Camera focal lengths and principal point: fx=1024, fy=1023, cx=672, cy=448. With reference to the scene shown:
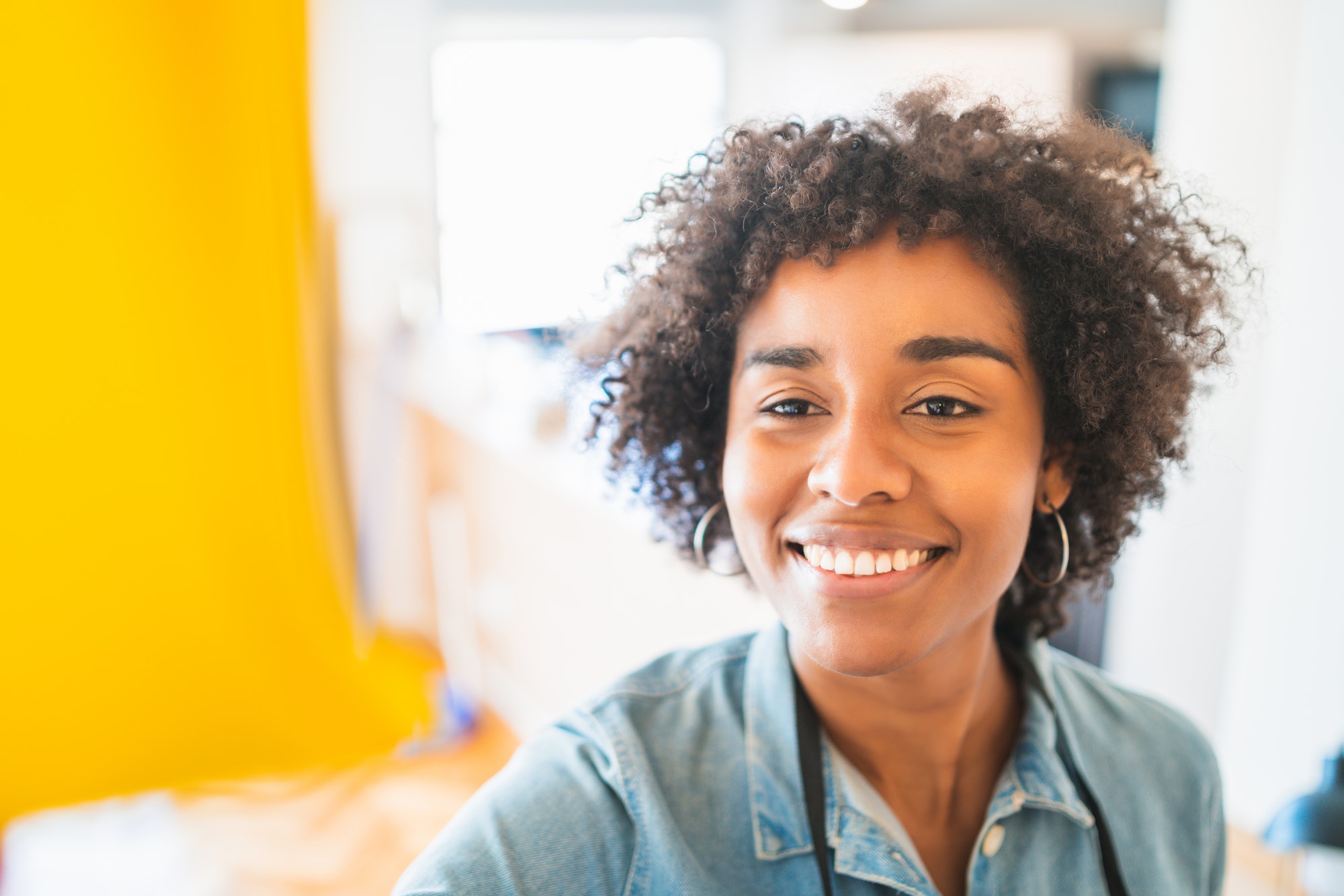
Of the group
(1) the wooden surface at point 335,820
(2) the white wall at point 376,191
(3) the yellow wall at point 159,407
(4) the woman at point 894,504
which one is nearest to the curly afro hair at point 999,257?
(4) the woman at point 894,504

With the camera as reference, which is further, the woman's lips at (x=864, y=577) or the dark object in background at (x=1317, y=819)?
the dark object in background at (x=1317, y=819)

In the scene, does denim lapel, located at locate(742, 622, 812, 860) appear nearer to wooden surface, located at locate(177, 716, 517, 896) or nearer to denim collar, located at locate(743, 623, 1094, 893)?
denim collar, located at locate(743, 623, 1094, 893)

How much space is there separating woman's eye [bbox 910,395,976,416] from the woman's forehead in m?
0.06

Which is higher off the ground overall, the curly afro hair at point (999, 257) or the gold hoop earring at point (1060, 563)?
the curly afro hair at point (999, 257)

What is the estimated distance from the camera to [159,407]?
192cm

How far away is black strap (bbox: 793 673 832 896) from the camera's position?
102 cm

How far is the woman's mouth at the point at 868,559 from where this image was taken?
97 cm

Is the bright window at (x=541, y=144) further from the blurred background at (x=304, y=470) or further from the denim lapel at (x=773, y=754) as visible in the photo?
the denim lapel at (x=773, y=754)

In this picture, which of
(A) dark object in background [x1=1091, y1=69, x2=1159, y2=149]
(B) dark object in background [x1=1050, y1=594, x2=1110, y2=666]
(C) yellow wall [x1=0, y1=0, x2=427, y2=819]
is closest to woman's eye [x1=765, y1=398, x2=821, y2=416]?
(C) yellow wall [x1=0, y1=0, x2=427, y2=819]

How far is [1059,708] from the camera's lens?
1.20m

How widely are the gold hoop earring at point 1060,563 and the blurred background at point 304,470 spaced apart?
0.33 m

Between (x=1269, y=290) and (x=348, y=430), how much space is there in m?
2.97

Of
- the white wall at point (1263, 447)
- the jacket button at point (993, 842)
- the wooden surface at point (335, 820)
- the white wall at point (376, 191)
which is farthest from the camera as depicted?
the white wall at point (376, 191)

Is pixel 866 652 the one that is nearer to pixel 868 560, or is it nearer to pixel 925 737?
pixel 868 560
